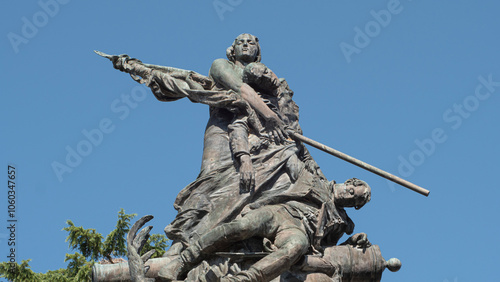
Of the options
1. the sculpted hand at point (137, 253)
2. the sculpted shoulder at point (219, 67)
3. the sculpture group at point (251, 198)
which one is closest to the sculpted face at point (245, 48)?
the sculpture group at point (251, 198)

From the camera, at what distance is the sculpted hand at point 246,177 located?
14.7 meters

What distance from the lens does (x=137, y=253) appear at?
1410 cm

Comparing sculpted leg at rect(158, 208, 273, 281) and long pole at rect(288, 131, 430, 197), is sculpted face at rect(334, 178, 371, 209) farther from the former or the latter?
sculpted leg at rect(158, 208, 273, 281)

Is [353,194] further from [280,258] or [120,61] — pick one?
[120,61]

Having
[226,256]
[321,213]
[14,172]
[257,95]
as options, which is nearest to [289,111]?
[257,95]

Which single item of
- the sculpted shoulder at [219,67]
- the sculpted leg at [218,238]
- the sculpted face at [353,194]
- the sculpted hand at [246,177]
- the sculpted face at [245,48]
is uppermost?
the sculpted face at [245,48]

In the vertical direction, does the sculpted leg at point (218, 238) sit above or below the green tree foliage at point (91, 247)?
below

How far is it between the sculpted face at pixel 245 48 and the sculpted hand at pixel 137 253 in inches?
120

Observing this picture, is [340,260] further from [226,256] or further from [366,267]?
[226,256]

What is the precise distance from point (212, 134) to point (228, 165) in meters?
0.69

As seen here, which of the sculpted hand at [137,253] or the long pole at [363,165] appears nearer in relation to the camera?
the sculpted hand at [137,253]

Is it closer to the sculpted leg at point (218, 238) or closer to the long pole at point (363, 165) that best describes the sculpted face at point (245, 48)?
the long pole at point (363, 165)

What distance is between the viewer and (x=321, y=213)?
48.3 feet

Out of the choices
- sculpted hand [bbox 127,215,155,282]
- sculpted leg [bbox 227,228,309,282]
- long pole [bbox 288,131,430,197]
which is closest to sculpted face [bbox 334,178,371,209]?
long pole [bbox 288,131,430,197]
